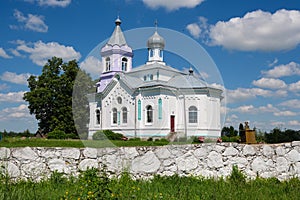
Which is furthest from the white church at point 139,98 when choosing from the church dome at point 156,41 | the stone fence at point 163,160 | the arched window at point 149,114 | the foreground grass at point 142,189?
the foreground grass at point 142,189

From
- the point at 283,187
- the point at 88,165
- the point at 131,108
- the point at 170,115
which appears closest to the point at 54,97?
the point at 131,108

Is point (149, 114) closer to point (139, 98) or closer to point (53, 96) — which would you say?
point (139, 98)

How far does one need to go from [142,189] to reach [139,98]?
18.2m

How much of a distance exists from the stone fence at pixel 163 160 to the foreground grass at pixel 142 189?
13.3 inches

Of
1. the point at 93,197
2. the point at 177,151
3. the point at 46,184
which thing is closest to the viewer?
the point at 93,197

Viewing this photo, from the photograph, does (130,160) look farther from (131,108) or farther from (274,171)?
(131,108)

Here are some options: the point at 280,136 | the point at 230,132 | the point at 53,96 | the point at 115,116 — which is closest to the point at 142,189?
the point at 280,136

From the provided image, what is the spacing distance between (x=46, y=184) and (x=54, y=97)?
23.5 meters

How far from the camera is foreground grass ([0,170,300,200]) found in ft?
14.4

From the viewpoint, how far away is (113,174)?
676 centimetres

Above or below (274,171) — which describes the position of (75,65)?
above

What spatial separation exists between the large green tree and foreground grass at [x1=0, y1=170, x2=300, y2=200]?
21393 mm

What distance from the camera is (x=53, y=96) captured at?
2830cm

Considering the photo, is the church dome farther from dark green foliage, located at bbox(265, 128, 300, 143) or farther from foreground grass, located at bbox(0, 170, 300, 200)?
dark green foliage, located at bbox(265, 128, 300, 143)
